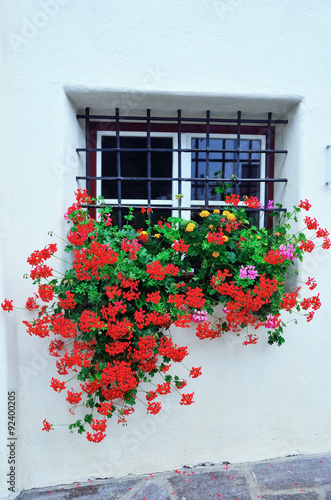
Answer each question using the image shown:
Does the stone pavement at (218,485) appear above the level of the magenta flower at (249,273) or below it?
below

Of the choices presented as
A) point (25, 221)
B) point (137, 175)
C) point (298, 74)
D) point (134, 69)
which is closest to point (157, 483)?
point (25, 221)

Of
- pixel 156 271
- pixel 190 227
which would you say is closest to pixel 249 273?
pixel 190 227

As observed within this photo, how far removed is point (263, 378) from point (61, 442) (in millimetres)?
1476

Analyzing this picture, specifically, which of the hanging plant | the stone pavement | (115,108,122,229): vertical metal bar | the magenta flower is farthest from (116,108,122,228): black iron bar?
the stone pavement

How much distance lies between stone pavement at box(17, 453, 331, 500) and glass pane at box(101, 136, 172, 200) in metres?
1.98

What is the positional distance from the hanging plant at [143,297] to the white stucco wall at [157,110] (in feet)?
0.65

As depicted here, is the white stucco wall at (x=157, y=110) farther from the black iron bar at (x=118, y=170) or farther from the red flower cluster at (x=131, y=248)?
the red flower cluster at (x=131, y=248)

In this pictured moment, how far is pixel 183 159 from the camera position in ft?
8.59

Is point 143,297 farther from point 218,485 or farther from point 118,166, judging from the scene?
point 218,485

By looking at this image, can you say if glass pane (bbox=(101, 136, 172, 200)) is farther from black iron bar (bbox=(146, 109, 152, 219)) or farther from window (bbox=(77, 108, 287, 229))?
black iron bar (bbox=(146, 109, 152, 219))

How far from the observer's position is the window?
2541mm

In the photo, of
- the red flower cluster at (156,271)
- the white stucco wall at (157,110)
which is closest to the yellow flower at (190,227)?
the red flower cluster at (156,271)

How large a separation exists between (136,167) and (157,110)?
1.46 ft

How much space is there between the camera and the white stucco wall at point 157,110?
2.27m
